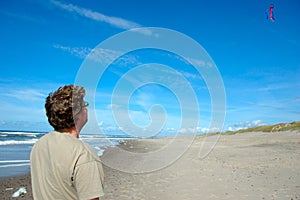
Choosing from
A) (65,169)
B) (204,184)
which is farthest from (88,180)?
(204,184)

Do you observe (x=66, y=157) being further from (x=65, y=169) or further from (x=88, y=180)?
→ (x=88, y=180)

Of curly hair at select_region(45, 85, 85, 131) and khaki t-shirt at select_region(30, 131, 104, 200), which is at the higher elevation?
curly hair at select_region(45, 85, 85, 131)

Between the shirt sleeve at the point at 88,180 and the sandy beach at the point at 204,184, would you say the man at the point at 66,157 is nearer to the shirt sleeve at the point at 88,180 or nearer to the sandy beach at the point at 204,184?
the shirt sleeve at the point at 88,180

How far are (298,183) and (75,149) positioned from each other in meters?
9.72

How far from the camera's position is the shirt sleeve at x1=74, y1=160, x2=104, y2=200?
2.32 meters

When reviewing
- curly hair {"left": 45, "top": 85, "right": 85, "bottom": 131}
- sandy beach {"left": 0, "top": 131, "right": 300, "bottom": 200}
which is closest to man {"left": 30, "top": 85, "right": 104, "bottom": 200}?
curly hair {"left": 45, "top": 85, "right": 85, "bottom": 131}

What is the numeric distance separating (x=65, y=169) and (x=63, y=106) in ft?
1.82

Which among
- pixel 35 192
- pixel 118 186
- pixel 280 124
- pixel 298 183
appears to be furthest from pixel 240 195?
pixel 280 124

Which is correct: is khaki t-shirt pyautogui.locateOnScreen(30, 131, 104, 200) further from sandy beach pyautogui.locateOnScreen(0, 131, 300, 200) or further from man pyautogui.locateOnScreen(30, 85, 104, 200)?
sandy beach pyautogui.locateOnScreen(0, 131, 300, 200)

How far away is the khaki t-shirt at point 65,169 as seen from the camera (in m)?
2.34

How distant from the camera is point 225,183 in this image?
10.4 m

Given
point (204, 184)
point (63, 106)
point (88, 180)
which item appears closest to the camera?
point (88, 180)

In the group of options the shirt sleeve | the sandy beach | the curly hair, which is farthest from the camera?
the sandy beach

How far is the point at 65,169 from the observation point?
2.41 m
